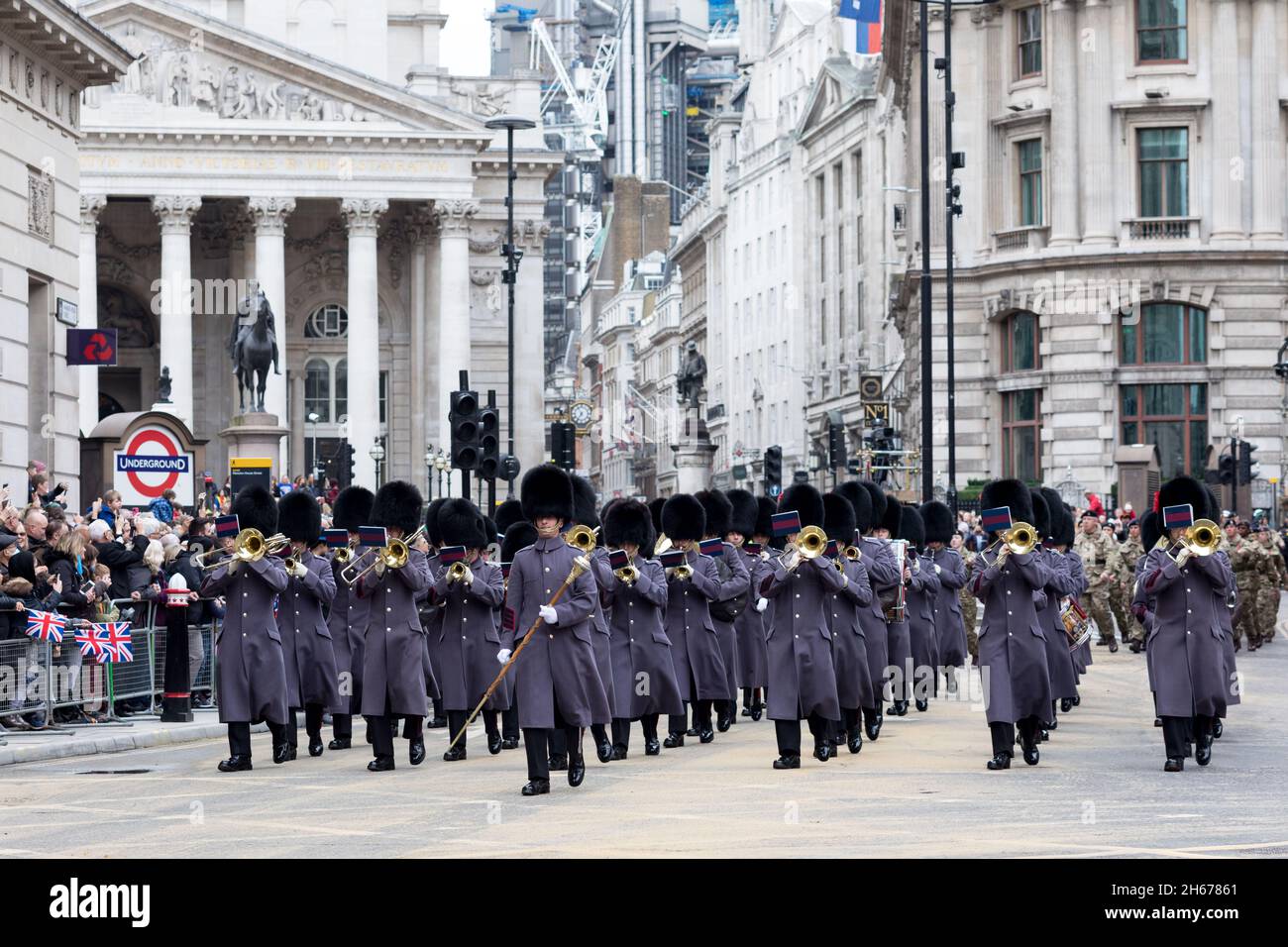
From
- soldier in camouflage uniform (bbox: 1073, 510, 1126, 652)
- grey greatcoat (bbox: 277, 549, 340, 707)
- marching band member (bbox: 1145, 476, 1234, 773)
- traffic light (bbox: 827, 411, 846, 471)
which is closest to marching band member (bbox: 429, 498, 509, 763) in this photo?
grey greatcoat (bbox: 277, 549, 340, 707)

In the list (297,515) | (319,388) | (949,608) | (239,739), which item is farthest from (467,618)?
(319,388)

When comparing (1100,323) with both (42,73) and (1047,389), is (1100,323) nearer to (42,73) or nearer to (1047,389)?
(1047,389)

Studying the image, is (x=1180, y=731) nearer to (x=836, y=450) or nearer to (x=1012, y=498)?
(x=1012, y=498)

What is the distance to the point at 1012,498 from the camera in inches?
707

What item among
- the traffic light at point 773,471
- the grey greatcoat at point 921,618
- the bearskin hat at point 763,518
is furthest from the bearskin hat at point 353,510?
the traffic light at point 773,471

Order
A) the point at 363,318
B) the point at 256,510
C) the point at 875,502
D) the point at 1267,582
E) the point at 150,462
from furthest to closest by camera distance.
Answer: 1. the point at 363,318
2. the point at 1267,582
3. the point at 150,462
4. the point at 875,502
5. the point at 256,510

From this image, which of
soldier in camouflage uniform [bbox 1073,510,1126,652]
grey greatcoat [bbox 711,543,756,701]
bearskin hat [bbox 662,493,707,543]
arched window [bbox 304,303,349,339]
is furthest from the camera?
arched window [bbox 304,303,349,339]

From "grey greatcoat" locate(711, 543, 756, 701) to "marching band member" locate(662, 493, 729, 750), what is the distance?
48cm

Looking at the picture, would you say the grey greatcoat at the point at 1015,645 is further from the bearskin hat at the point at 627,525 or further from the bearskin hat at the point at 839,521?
the bearskin hat at the point at 627,525

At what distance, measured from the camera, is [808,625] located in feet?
58.2

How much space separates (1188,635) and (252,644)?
6.62 m

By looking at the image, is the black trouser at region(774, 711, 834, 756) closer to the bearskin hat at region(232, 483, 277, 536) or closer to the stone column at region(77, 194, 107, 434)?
the bearskin hat at region(232, 483, 277, 536)

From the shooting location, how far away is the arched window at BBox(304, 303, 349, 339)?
77.5m
